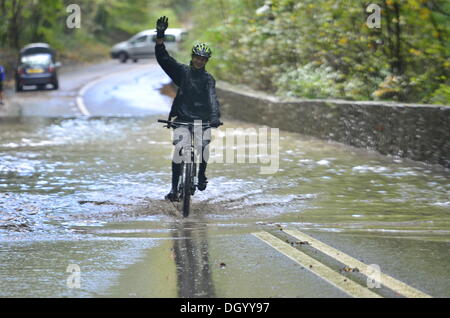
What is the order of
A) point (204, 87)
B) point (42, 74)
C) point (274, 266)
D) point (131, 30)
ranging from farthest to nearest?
point (131, 30)
point (42, 74)
point (204, 87)
point (274, 266)

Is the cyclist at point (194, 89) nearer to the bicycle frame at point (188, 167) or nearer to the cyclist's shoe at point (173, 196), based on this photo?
the bicycle frame at point (188, 167)

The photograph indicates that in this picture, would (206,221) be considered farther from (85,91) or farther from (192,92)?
(85,91)

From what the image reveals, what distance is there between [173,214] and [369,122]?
7.64 metres

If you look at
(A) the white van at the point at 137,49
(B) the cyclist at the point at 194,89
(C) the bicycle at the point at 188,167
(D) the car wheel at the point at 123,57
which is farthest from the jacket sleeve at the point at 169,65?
(D) the car wheel at the point at 123,57

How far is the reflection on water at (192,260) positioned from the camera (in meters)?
6.86

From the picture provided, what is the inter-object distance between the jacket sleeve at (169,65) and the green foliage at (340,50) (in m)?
7.47

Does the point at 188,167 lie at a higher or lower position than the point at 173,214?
higher

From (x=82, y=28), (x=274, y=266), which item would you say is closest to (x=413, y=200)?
(x=274, y=266)

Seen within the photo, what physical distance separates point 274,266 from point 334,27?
47.7 ft

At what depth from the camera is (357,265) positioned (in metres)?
7.70

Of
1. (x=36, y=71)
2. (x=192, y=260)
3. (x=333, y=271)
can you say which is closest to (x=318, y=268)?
(x=333, y=271)

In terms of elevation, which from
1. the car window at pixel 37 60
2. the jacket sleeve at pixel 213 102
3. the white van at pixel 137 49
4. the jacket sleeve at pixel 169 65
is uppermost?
the white van at pixel 137 49
